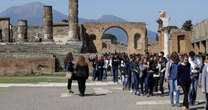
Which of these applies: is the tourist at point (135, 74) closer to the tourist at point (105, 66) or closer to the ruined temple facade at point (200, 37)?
the tourist at point (105, 66)

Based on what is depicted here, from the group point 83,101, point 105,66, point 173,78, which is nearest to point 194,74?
point 173,78

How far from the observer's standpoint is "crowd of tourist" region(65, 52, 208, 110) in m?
19.8

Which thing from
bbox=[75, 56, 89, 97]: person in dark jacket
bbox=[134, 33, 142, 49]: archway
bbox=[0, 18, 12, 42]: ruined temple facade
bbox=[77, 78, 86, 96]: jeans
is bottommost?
bbox=[77, 78, 86, 96]: jeans

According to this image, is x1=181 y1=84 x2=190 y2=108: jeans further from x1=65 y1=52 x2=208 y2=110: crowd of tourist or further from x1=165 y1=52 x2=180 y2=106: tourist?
x1=165 y1=52 x2=180 y2=106: tourist

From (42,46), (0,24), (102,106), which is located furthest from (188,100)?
(0,24)

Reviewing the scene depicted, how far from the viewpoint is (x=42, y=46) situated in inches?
2525

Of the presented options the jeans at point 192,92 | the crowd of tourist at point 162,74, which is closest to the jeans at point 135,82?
the crowd of tourist at point 162,74

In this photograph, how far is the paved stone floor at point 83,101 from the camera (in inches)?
834

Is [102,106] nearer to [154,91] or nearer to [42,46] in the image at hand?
[154,91]

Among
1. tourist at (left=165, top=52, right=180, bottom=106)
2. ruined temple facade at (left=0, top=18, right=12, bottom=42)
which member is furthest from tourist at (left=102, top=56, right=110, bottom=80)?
ruined temple facade at (left=0, top=18, right=12, bottom=42)

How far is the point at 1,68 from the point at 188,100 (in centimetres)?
3052

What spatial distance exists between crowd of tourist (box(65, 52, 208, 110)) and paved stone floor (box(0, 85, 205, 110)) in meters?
0.51

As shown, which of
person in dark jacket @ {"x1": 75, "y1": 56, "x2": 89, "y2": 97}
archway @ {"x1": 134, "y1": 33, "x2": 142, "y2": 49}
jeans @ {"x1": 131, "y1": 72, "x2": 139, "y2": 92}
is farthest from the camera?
archway @ {"x1": 134, "y1": 33, "x2": 142, "y2": 49}

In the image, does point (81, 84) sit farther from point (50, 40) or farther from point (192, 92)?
point (50, 40)
